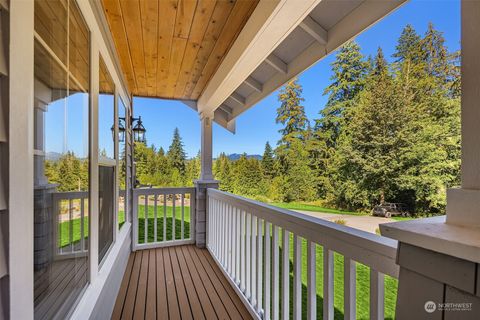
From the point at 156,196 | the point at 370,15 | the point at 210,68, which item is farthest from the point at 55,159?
the point at 156,196

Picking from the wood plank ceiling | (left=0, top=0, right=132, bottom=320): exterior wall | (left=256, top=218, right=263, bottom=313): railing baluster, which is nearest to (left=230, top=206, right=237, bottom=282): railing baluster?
(left=256, top=218, right=263, bottom=313): railing baluster

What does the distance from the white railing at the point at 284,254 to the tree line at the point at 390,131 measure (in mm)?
536

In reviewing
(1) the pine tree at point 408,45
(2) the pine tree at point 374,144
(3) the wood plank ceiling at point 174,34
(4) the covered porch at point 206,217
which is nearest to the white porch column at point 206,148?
(4) the covered porch at point 206,217

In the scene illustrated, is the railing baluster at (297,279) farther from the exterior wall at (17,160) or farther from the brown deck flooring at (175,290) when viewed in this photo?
the exterior wall at (17,160)

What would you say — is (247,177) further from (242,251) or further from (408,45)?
(408,45)

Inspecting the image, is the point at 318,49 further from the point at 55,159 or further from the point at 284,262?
the point at 55,159

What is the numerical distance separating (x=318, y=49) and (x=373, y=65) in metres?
1.08

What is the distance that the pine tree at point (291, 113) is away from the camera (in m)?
6.48

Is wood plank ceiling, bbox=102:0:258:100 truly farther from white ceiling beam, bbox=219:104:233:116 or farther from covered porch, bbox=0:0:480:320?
white ceiling beam, bbox=219:104:233:116

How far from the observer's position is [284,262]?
63.2 inches

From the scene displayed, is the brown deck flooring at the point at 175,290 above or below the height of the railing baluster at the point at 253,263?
below

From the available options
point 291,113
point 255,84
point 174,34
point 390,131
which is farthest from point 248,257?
point 291,113

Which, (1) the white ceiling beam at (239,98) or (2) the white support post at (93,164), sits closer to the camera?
(2) the white support post at (93,164)

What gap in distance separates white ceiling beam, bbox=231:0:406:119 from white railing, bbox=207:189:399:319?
1.34m
